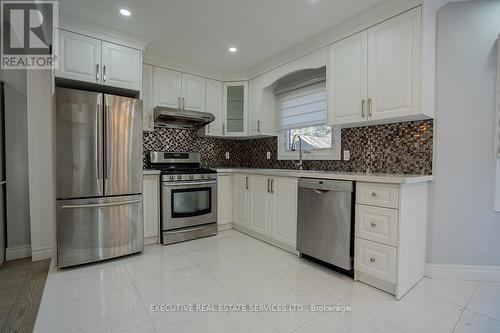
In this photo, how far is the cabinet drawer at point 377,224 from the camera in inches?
73.0

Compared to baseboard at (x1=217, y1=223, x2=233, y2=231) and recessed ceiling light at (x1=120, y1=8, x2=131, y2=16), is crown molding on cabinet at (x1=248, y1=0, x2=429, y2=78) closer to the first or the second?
recessed ceiling light at (x1=120, y1=8, x2=131, y2=16)

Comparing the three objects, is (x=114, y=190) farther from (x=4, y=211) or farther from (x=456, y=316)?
(x=456, y=316)

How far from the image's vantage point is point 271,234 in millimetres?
2979

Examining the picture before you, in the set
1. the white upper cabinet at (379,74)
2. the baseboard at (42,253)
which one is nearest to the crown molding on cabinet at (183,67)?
the white upper cabinet at (379,74)

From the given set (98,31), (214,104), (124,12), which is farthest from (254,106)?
(98,31)

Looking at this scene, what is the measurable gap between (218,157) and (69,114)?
2302mm

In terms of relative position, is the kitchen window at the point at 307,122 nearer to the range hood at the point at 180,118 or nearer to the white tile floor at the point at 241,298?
the range hood at the point at 180,118

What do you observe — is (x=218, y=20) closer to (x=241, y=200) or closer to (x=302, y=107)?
(x=302, y=107)

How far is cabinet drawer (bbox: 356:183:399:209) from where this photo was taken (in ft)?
6.04

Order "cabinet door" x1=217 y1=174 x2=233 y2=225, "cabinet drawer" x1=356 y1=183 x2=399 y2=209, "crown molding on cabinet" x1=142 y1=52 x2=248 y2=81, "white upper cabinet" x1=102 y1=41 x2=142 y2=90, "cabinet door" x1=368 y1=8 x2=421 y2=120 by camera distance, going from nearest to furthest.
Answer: "cabinet drawer" x1=356 y1=183 x2=399 y2=209, "cabinet door" x1=368 y1=8 x2=421 y2=120, "white upper cabinet" x1=102 y1=41 x2=142 y2=90, "crown molding on cabinet" x1=142 y1=52 x2=248 y2=81, "cabinet door" x1=217 y1=174 x2=233 y2=225

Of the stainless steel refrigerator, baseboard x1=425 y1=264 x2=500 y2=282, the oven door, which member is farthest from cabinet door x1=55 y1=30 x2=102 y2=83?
baseboard x1=425 y1=264 x2=500 y2=282

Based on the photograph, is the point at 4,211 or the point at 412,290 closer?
the point at 412,290

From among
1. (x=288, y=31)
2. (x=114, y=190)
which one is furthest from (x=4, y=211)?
(x=288, y=31)

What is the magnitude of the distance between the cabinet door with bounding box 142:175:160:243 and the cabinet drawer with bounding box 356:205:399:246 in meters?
2.30
